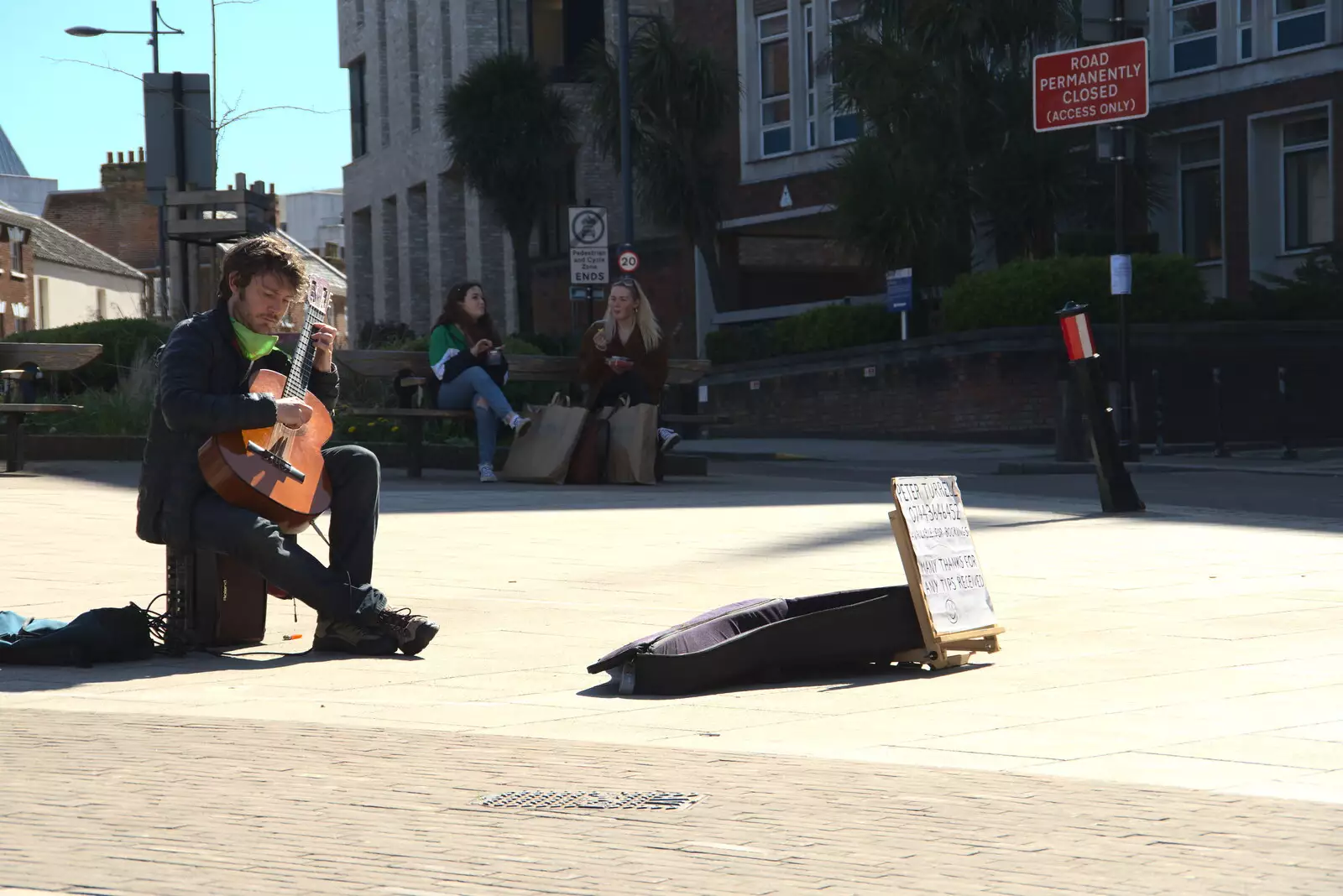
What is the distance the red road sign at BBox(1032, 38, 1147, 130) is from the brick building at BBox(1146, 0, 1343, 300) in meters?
10.9

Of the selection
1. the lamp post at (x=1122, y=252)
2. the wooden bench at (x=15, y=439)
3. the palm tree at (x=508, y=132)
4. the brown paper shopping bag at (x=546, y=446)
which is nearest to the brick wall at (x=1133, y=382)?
the lamp post at (x=1122, y=252)

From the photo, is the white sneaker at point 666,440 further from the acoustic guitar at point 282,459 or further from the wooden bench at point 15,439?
the acoustic guitar at point 282,459

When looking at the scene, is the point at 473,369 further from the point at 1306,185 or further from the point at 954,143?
the point at 1306,185

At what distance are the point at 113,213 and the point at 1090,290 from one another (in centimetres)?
6767

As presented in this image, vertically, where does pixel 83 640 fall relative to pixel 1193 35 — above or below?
below

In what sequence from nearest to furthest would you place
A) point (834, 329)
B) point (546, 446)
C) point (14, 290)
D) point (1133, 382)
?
point (546, 446)
point (1133, 382)
point (834, 329)
point (14, 290)

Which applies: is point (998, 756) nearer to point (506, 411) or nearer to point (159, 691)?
point (159, 691)

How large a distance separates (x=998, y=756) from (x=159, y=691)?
9.52ft

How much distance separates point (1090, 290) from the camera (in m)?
25.6

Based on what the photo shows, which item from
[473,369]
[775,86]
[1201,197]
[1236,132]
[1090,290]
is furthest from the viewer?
[775,86]

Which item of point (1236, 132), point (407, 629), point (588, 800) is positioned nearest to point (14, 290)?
point (1236, 132)

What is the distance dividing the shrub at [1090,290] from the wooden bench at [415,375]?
9.53 meters

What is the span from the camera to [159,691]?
6.49m

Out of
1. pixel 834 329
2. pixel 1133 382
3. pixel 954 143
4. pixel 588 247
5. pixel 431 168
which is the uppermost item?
pixel 431 168
